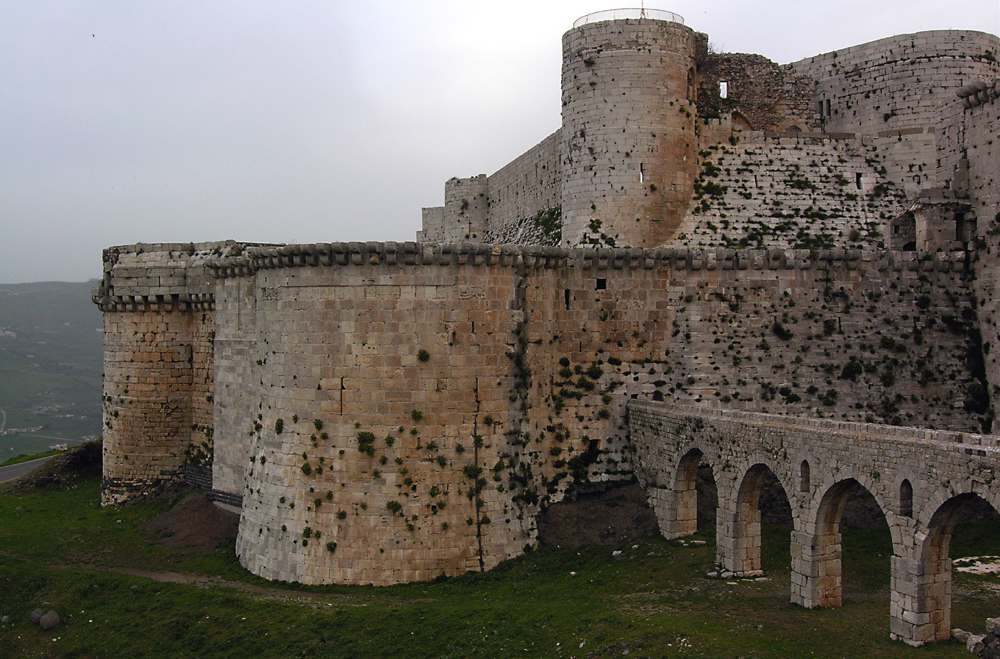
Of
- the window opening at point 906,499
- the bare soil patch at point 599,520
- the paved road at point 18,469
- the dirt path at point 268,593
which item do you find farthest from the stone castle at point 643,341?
the paved road at point 18,469

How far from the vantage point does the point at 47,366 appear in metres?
123

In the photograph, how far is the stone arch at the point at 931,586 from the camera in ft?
43.8

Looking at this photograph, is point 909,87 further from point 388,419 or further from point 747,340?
point 388,419

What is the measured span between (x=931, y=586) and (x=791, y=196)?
61.8 ft

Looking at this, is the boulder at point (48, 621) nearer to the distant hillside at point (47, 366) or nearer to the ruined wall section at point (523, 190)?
the ruined wall section at point (523, 190)

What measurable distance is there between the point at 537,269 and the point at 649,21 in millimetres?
11770

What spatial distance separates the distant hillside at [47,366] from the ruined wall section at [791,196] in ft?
223

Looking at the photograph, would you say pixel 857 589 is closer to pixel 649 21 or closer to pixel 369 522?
pixel 369 522

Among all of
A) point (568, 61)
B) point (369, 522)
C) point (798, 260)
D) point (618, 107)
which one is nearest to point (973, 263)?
point (798, 260)

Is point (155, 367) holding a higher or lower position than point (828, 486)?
higher

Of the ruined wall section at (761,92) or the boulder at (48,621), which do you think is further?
the ruined wall section at (761,92)

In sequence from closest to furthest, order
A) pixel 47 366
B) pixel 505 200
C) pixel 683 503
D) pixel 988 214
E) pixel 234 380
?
1. pixel 683 503
2. pixel 988 214
3. pixel 234 380
4. pixel 505 200
5. pixel 47 366

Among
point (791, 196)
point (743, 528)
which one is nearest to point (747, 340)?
point (743, 528)

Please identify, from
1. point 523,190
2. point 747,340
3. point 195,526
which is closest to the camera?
point 747,340
